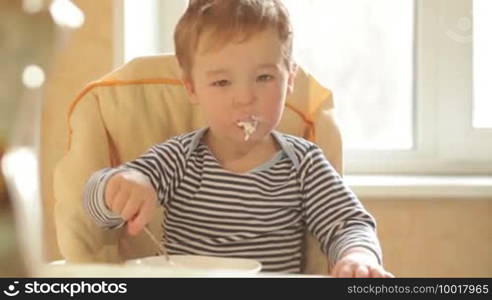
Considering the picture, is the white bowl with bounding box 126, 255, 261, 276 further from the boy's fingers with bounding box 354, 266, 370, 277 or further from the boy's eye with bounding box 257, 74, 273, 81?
the boy's eye with bounding box 257, 74, 273, 81

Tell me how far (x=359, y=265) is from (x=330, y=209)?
19cm

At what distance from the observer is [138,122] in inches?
34.0

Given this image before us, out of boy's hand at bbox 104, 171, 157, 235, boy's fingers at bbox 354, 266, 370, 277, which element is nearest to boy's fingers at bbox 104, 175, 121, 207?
boy's hand at bbox 104, 171, 157, 235

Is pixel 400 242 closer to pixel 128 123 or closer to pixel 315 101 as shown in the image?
pixel 315 101

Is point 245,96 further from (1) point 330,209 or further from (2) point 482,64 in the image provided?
(2) point 482,64

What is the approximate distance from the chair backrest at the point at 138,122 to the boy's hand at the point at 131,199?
11 centimetres

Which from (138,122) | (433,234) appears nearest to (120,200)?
(138,122)

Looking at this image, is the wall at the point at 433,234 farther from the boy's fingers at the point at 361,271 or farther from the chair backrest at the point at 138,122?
the boy's fingers at the point at 361,271

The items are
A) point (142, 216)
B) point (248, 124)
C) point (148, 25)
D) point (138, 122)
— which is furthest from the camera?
point (148, 25)

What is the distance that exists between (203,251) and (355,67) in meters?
0.75

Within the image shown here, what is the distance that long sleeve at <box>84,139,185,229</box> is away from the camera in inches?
26.4

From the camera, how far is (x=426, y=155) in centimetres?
136

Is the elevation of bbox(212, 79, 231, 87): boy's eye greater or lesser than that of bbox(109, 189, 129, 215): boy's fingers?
greater

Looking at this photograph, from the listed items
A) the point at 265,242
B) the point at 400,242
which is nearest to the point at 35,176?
the point at 265,242
